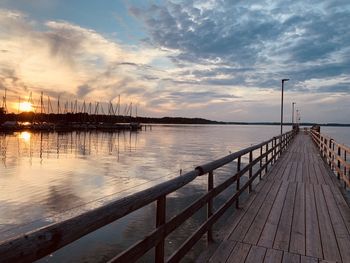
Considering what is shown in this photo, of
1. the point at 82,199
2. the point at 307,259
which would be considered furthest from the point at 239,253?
the point at 82,199

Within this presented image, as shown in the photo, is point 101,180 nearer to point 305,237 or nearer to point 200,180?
point 200,180

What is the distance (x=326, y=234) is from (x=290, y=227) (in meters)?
0.62

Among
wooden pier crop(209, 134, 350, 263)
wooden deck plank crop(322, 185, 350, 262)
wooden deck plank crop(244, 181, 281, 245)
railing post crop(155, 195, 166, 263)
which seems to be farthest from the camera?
wooden deck plank crop(244, 181, 281, 245)

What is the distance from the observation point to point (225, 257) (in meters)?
4.46

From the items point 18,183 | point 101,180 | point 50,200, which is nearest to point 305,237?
point 50,200

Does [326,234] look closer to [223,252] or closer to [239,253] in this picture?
[239,253]

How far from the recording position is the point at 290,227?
5.84 metres

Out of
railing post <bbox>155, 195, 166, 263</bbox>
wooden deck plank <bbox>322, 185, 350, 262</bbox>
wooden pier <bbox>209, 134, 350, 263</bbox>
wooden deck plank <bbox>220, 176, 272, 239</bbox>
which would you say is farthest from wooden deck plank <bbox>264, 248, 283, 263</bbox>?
railing post <bbox>155, 195, 166, 263</bbox>

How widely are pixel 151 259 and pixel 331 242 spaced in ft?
12.9

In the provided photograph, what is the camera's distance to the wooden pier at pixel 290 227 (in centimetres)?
462

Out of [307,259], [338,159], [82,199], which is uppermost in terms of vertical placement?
[338,159]

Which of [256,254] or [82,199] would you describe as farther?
[82,199]

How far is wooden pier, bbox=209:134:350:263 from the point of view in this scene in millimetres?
4621

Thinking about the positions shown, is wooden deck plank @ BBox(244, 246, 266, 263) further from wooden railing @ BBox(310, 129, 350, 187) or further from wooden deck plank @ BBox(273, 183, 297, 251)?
wooden railing @ BBox(310, 129, 350, 187)
